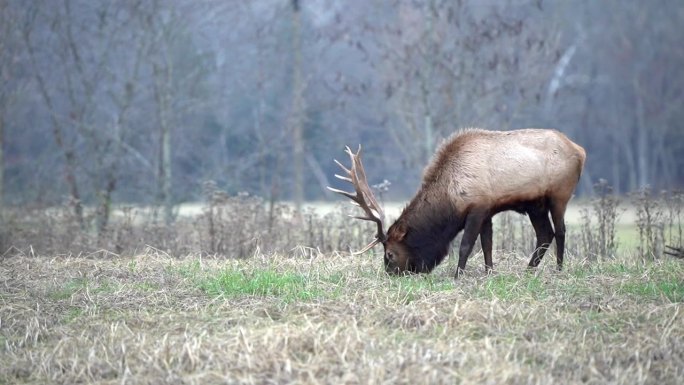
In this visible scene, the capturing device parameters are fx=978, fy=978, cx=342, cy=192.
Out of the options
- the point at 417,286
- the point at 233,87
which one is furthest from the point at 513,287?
the point at 233,87

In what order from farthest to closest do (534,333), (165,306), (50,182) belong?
(50,182)
(165,306)
(534,333)

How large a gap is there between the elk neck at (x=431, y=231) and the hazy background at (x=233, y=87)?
654 centimetres

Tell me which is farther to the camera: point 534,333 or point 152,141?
point 152,141

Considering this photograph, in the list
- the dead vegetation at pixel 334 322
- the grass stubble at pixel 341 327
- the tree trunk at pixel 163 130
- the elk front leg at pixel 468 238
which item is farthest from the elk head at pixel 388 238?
the tree trunk at pixel 163 130

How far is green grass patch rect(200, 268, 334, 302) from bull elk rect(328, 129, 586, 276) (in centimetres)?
113

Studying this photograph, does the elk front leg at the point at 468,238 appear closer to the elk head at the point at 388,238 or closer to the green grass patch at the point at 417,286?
the green grass patch at the point at 417,286

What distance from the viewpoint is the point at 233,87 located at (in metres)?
31.2

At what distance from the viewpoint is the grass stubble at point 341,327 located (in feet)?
21.6

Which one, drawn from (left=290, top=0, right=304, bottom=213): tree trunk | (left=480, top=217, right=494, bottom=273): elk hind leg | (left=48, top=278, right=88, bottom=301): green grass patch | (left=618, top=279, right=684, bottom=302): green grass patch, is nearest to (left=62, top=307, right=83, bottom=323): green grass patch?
(left=48, top=278, right=88, bottom=301): green grass patch

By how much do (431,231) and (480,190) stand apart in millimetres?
699

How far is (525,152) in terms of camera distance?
1040 centimetres

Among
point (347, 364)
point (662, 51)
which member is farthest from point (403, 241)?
point (662, 51)

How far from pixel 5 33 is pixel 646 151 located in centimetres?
3151

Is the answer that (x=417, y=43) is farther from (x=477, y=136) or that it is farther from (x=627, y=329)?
(x=627, y=329)
